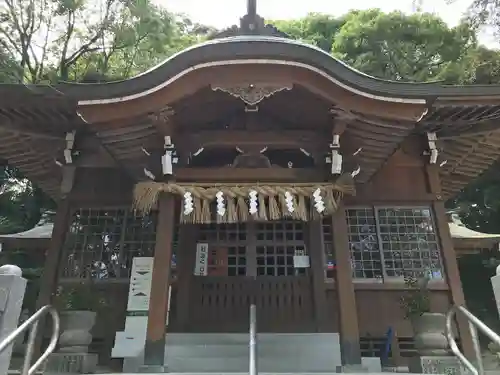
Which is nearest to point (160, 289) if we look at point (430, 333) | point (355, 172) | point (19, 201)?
point (355, 172)

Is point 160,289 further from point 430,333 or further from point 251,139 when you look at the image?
point 430,333

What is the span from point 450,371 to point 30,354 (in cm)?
503

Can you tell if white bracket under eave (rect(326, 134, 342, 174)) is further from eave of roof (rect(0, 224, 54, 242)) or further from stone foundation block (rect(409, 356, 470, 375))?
eave of roof (rect(0, 224, 54, 242))

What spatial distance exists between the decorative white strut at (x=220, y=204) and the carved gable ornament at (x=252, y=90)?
1373 millimetres

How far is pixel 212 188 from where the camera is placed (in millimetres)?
6867

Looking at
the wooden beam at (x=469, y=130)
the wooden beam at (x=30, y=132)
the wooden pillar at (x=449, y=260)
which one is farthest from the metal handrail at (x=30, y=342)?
the wooden beam at (x=469, y=130)

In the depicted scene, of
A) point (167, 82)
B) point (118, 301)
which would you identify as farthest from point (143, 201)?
point (118, 301)

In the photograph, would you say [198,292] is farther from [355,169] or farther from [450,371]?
[450,371]

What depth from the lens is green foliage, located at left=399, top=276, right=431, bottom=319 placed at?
6.94 meters

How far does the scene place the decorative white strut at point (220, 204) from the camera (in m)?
6.66

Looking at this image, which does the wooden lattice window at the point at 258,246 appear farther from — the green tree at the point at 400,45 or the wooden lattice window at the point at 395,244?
the green tree at the point at 400,45

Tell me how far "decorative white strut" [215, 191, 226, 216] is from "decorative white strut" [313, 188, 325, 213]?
4.31ft

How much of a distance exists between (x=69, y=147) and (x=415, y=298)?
6.17 meters

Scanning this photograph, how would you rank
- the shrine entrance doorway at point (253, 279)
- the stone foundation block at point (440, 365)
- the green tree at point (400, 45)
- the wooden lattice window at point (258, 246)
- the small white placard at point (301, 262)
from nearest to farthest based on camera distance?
the stone foundation block at point (440, 365) < the shrine entrance doorway at point (253, 279) < the small white placard at point (301, 262) < the wooden lattice window at point (258, 246) < the green tree at point (400, 45)
